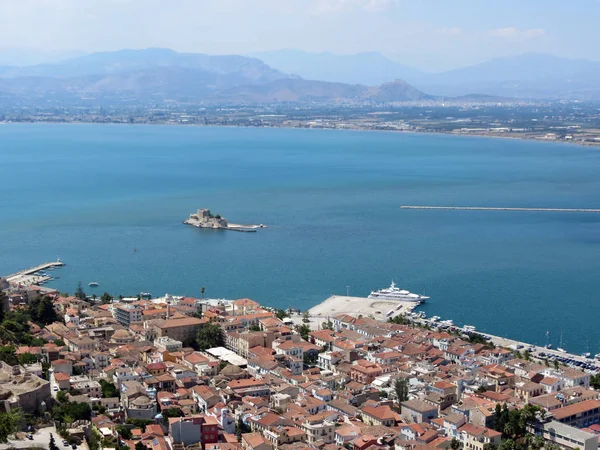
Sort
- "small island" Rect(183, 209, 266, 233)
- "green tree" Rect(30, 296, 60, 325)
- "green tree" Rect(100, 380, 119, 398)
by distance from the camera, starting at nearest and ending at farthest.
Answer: "green tree" Rect(100, 380, 119, 398) → "green tree" Rect(30, 296, 60, 325) → "small island" Rect(183, 209, 266, 233)

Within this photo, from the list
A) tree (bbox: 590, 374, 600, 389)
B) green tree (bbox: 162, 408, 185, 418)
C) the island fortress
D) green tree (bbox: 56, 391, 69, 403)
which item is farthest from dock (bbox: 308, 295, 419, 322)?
the island fortress

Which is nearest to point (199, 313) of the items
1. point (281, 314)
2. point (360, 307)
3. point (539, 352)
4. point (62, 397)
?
point (281, 314)

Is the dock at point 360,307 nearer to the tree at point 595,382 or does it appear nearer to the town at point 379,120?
the tree at point 595,382

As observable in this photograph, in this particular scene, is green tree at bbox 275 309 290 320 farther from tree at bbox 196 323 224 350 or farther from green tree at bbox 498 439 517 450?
green tree at bbox 498 439 517 450

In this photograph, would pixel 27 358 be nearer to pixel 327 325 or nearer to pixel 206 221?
pixel 327 325

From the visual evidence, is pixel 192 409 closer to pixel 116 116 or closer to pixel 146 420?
pixel 146 420

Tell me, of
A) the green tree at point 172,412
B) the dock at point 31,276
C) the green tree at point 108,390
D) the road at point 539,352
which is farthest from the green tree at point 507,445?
the dock at point 31,276
